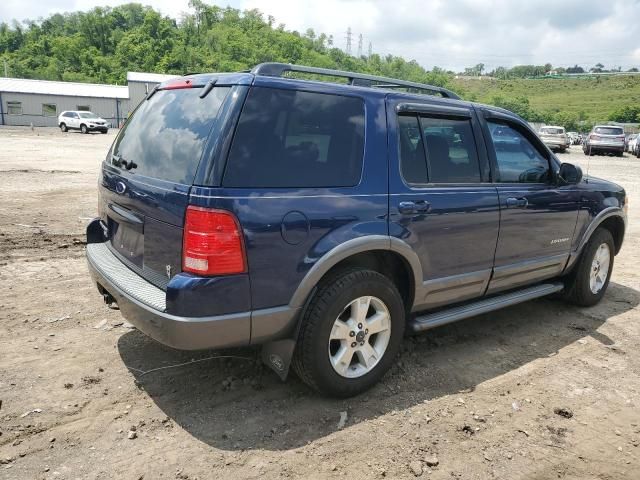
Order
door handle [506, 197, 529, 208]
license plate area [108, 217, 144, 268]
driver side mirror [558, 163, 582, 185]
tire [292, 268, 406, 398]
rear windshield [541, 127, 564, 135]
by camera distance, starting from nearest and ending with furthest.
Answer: tire [292, 268, 406, 398] < license plate area [108, 217, 144, 268] < door handle [506, 197, 529, 208] < driver side mirror [558, 163, 582, 185] < rear windshield [541, 127, 564, 135]

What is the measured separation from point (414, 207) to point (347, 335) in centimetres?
96

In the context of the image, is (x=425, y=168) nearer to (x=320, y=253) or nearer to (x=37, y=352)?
(x=320, y=253)

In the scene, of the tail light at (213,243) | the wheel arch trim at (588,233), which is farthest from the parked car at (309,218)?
the wheel arch trim at (588,233)

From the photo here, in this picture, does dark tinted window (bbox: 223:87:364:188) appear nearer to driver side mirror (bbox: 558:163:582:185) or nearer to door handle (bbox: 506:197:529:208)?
door handle (bbox: 506:197:529:208)

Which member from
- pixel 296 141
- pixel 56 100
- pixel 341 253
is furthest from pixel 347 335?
pixel 56 100

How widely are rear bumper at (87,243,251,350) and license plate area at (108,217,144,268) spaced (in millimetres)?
136

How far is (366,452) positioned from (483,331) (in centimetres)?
217

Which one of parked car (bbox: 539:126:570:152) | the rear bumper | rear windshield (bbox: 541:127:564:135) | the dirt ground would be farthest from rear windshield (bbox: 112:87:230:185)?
rear windshield (bbox: 541:127:564:135)

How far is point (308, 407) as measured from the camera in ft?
10.8

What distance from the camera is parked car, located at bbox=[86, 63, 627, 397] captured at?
2771mm

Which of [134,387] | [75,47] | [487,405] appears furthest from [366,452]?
[75,47]

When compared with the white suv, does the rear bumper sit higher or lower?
lower

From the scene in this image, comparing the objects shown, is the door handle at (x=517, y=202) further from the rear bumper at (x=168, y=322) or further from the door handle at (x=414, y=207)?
the rear bumper at (x=168, y=322)

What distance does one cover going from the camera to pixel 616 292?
5.89 meters
